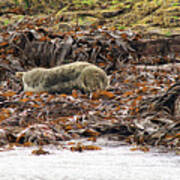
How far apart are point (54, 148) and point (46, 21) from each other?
28.7 feet

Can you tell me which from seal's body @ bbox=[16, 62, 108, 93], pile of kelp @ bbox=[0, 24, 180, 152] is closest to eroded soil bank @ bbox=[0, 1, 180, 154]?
pile of kelp @ bbox=[0, 24, 180, 152]

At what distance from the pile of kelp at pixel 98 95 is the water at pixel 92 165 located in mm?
362

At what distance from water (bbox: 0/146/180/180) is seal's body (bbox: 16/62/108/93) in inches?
115

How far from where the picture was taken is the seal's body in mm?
5273

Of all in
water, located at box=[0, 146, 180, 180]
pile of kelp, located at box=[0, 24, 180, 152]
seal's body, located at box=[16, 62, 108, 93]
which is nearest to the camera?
water, located at box=[0, 146, 180, 180]

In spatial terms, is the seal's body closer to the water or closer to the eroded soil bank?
the eroded soil bank

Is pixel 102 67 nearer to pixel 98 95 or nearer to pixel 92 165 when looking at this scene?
pixel 98 95

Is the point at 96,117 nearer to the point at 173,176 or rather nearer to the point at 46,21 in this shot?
the point at 173,176

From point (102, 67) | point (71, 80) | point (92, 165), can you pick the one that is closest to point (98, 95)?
point (71, 80)

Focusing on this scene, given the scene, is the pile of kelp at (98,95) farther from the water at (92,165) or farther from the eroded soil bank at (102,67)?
the water at (92,165)

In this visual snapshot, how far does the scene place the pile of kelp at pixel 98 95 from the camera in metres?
2.76

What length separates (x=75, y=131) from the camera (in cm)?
299

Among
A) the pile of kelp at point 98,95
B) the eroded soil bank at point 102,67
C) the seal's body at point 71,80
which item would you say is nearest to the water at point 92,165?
the eroded soil bank at point 102,67

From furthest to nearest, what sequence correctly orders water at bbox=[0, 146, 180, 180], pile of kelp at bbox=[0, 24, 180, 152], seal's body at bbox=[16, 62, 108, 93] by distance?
1. seal's body at bbox=[16, 62, 108, 93]
2. pile of kelp at bbox=[0, 24, 180, 152]
3. water at bbox=[0, 146, 180, 180]
